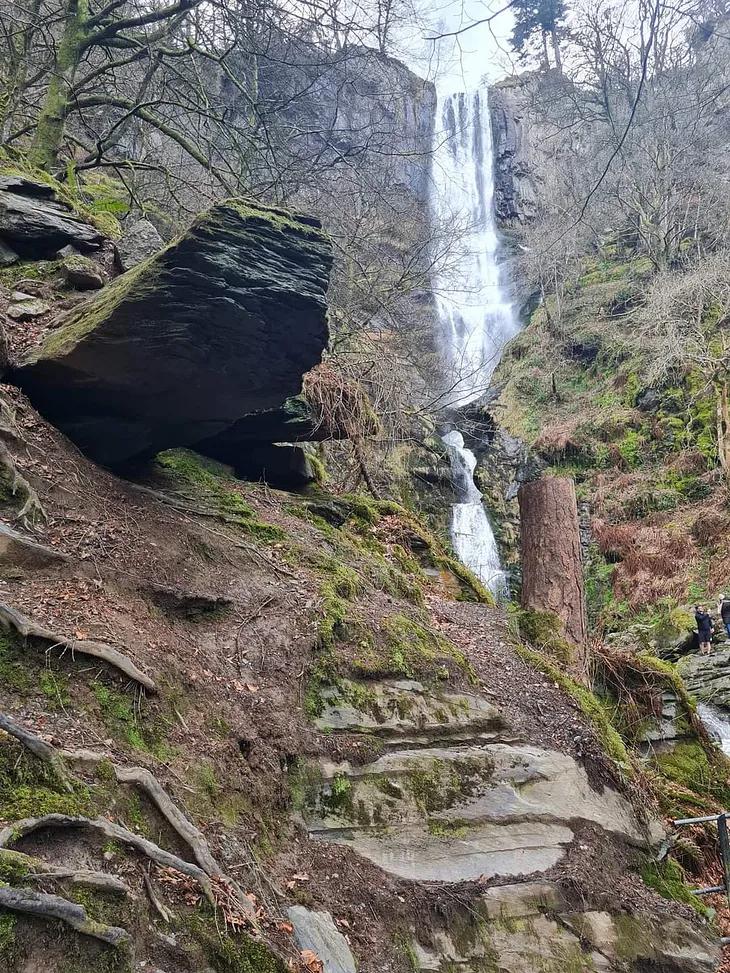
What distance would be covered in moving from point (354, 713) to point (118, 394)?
9.39 ft

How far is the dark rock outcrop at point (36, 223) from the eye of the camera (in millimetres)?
6035

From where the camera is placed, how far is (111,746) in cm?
284

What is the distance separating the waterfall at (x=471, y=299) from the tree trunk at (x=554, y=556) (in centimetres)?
512

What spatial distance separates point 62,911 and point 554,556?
5.61 meters

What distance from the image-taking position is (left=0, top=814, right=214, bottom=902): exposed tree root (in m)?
2.15

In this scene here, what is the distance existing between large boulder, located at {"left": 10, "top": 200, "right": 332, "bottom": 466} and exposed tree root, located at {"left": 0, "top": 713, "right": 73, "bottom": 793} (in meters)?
2.48

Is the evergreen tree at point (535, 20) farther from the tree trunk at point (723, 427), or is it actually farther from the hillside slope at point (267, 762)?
the tree trunk at point (723, 427)

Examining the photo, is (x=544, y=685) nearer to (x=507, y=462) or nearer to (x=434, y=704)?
(x=434, y=704)

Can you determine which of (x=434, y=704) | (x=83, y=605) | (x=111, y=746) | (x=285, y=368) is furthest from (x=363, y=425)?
(x=111, y=746)

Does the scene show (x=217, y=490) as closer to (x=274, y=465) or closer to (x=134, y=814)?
(x=274, y=465)

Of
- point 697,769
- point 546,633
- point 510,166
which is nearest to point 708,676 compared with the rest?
point 697,769

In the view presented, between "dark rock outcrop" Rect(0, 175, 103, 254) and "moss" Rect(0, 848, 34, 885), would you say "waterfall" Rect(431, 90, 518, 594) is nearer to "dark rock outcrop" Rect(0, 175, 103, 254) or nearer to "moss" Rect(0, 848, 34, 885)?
"dark rock outcrop" Rect(0, 175, 103, 254)

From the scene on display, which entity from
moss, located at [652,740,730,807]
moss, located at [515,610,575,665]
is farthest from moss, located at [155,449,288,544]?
moss, located at [652,740,730,807]

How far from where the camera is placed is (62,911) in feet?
6.32
